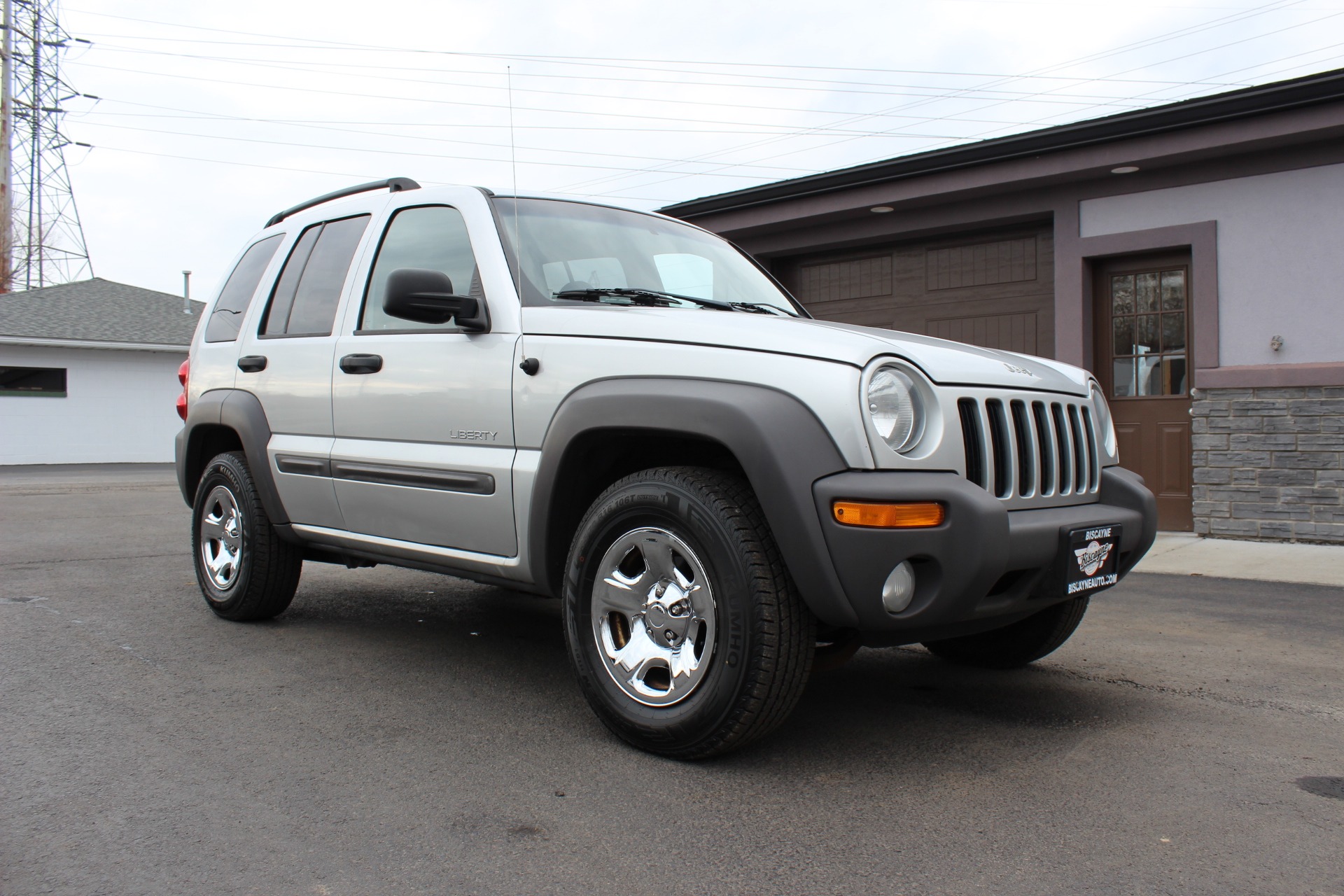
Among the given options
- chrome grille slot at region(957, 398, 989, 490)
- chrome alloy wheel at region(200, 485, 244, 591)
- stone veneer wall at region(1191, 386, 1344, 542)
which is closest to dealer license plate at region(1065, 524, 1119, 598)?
chrome grille slot at region(957, 398, 989, 490)

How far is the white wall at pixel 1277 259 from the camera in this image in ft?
27.3

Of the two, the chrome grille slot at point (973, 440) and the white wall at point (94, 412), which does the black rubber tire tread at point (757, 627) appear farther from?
the white wall at point (94, 412)

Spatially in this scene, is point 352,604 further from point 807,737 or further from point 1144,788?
point 1144,788

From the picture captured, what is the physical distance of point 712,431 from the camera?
3.02 meters

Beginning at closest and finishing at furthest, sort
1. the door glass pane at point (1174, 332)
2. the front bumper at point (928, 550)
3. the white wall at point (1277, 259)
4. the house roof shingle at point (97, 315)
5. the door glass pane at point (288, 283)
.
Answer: the front bumper at point (928, 550) → the door glass pane at point (288, 283) → the white wall at point (1277, 259) → the door glass pane at point (1174, 332) → the house roof shingle at point (97, 315)

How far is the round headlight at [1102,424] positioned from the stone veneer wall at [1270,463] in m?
5.41

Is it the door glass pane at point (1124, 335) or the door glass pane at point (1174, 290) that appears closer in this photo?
the door glass pane at point (1174, 290)

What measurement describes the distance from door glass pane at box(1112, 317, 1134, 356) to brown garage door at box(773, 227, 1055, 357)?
0.54 metres

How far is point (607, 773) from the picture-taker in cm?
311

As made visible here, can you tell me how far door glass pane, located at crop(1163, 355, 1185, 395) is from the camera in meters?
9.18

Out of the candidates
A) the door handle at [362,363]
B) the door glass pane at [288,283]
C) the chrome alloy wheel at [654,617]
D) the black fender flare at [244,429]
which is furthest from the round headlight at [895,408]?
the door glass pane at [288,283]

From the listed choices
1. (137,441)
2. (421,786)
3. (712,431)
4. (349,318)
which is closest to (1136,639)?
(712,431)

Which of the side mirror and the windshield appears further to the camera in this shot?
Result: the windshield

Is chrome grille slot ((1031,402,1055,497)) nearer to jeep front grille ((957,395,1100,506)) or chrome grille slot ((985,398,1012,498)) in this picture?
jeep front grille ((957,395,1100,506))
